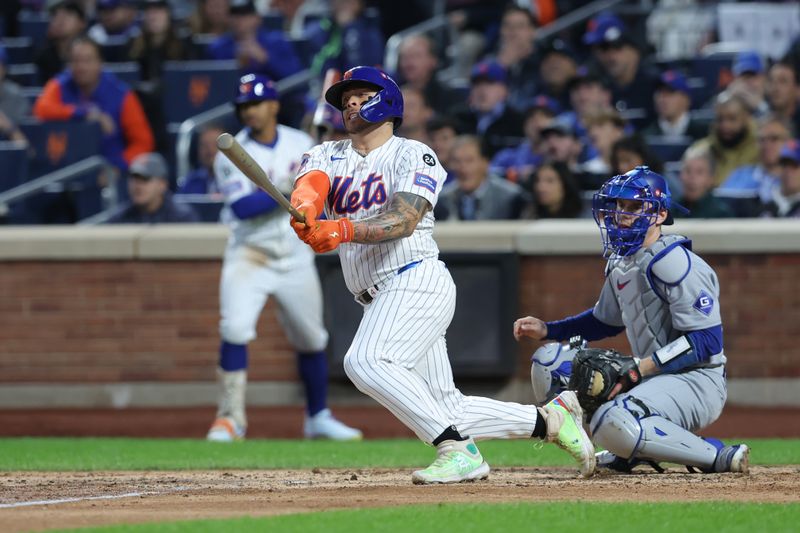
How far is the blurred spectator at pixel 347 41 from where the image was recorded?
13.6 m

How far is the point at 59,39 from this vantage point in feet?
48.9

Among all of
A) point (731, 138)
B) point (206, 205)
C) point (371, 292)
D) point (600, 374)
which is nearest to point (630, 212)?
point (600, 374)

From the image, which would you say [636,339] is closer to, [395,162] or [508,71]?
[395,162]

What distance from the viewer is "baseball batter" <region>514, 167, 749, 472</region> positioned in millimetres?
6418

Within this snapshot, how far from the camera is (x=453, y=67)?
14766mm

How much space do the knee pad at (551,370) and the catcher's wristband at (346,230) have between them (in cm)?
123

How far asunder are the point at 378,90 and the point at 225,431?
12.5 feet

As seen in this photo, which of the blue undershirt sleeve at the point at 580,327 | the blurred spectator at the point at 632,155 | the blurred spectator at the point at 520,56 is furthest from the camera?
the blurred spectator at the point at 520,56

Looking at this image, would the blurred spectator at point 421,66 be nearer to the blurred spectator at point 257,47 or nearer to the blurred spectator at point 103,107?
the blurred spectator at point 257,47

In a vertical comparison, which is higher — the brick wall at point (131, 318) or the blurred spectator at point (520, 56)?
the blurred spectator at point (520, 56)

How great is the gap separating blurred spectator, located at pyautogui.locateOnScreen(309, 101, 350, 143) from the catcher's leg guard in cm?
392

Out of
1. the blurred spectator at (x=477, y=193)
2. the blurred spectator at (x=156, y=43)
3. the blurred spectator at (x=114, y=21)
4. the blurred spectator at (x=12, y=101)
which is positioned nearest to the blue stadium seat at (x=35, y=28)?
the blurred spectator at (x=114, y=21)

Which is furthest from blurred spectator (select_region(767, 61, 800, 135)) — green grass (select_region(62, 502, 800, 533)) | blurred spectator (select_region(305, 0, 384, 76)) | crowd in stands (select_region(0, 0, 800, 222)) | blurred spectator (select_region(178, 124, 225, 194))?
green grass (select_region(62, 502, 800, 533))

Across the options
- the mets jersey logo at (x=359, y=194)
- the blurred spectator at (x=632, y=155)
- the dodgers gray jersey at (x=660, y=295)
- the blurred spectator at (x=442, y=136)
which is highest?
the blurred spectator at (x=442, y=136)
